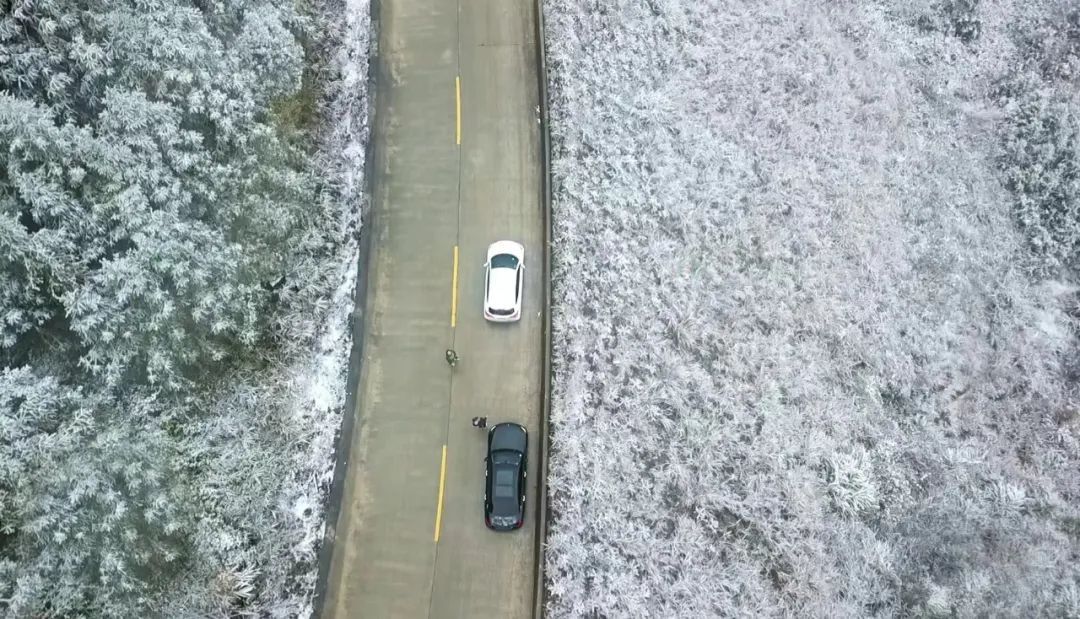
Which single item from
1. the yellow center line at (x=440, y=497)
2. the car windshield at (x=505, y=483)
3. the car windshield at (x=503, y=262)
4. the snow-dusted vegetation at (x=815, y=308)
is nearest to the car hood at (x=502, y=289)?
the car windshield at (x=503, y=262)

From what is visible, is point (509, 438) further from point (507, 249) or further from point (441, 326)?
point (507, 249)

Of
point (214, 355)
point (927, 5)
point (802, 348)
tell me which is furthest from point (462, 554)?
point (927, 5)

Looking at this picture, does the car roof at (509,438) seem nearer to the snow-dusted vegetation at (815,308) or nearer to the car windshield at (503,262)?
the snow-dusted vegetation at (815,308)

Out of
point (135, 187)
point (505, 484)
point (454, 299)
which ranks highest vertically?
point (135, 187)

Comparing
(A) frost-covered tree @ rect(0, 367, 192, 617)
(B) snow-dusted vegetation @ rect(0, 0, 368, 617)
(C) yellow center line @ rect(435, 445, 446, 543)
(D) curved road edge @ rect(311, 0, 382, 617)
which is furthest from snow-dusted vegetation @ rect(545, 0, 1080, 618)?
(A) frost-covered tree @ rect(0, 367, 192, 617)

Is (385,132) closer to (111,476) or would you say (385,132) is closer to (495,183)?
(495,183)

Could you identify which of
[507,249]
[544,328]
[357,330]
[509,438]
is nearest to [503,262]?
[507,249]
